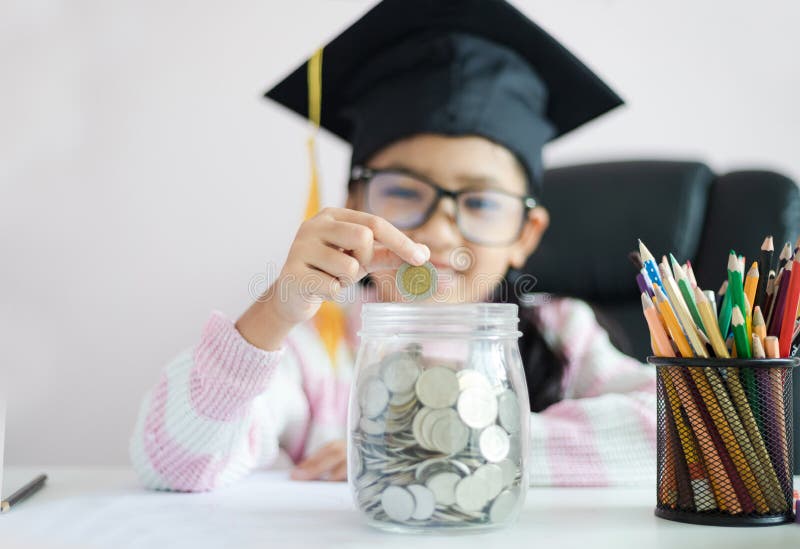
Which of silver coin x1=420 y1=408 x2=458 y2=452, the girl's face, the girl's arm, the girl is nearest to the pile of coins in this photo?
silver coin x1=420 y1=408 x2=458 y2=452

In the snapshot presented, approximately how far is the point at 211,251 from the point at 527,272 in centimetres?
50

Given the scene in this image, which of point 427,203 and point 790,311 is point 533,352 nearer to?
point 427,203

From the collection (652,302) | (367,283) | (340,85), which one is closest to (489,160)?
(340,85)

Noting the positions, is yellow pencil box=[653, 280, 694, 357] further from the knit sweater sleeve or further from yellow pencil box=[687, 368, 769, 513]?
the knit sweater sleeve

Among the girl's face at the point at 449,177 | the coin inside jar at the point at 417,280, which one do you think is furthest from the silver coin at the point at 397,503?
the girl's face at the point at 449,177

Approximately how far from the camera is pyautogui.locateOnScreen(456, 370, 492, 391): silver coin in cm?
49

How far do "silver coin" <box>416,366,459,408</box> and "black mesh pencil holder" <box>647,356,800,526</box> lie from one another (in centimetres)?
16

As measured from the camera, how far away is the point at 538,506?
23.7 inches

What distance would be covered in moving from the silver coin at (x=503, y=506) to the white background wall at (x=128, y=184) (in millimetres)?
842

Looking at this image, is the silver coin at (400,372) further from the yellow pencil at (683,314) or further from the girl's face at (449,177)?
the girl's face at (449,177)

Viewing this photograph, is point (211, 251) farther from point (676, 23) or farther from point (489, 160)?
point (676, 23)

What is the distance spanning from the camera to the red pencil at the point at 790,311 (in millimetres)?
545

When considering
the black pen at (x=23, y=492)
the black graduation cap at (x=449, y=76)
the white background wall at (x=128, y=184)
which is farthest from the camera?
the white background wall at (x=128, y=184)

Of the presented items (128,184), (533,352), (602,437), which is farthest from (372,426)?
(128,184)
